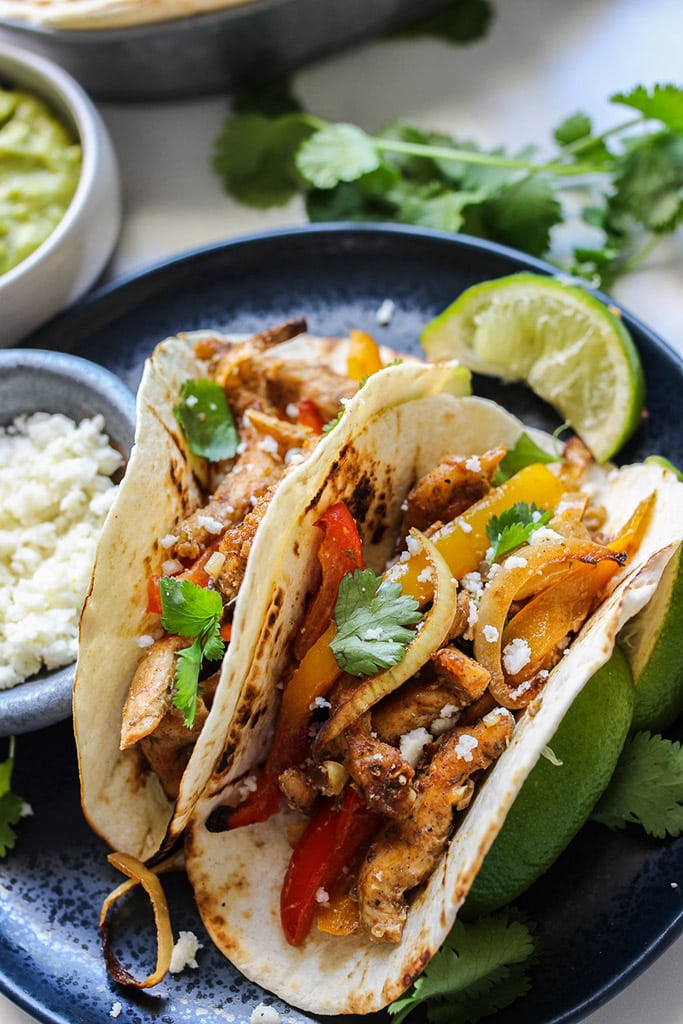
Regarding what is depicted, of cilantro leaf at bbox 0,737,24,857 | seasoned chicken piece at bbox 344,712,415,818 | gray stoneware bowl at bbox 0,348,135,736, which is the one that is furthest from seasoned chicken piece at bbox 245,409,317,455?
cilantro leaf at bbox 0,737,24,857

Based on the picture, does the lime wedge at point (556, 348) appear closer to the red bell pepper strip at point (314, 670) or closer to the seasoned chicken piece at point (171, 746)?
the red bell pepper strip at point (314, 670)

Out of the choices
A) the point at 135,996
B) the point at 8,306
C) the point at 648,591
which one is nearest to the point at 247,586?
the point at 648,591

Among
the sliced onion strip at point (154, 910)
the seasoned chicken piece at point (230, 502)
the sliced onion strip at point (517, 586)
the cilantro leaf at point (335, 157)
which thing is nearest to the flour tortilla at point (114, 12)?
the cilantro leaf at point (335, 157)

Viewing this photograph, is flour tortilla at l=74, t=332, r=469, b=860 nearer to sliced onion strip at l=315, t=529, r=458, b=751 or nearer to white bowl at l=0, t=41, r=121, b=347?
sliced onion strip at l=315, t=529, r=458, b=751

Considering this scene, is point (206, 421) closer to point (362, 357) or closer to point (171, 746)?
point (362, 357)

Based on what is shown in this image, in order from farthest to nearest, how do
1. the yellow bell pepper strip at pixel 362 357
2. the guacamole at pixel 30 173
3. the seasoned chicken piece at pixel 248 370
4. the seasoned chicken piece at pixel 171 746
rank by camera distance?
the guacamole at pixel 30 173 < the yellow bell pepper strip at pixel 362 357 < the seasoned chicken piece at pixel 248 370 < the seasoned chicken piece at pixel 171 746

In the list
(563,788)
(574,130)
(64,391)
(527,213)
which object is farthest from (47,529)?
(574,130)
